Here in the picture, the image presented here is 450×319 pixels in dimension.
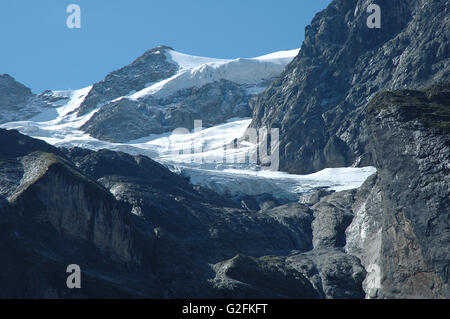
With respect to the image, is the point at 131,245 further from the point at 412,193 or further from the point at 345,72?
the point at 345,72

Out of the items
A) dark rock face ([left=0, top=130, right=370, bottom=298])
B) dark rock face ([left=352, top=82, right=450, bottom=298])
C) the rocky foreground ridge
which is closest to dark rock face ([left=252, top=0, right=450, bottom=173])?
the rocky foreground ridge

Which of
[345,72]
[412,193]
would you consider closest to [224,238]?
[412,193]

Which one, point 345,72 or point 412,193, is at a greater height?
point 345,72

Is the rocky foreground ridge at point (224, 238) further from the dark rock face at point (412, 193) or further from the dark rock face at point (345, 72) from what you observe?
the dark rock face at point (345, 72)

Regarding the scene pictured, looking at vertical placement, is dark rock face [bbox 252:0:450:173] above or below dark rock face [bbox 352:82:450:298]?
above

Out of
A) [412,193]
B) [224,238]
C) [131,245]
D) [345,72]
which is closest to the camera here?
[412,193]

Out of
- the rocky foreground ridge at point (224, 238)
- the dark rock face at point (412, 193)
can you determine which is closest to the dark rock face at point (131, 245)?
the rocky foreground ridge at point (224, 238)

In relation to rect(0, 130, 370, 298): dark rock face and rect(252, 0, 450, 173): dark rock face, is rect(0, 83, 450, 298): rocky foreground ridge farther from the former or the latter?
rect(252, 0, 450, 173): dark rock face

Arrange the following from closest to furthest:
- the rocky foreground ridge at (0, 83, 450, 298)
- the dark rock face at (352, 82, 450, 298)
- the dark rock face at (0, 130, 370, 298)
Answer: the dark rock face at (0, 130, 370, 298) → the rocky foreground ridge at (0, 83, 450, 298) → the dark rock face at (352, 82, 450, 298)

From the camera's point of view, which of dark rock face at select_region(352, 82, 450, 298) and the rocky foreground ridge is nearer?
the rocky foreground ridge

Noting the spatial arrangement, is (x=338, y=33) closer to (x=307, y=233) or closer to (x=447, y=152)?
(x=307, y=233)
